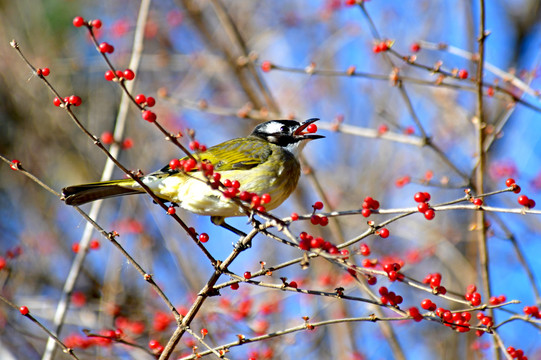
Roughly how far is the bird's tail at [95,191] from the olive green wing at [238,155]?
417mm

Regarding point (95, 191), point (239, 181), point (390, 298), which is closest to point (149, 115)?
point (390, 298)

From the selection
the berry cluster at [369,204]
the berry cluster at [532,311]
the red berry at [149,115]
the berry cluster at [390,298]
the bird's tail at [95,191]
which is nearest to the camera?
the red berry at [149,115]

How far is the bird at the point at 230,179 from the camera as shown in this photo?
3744 mm

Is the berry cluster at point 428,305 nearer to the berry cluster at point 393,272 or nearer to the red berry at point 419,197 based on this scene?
the berry cluster at point 393,272

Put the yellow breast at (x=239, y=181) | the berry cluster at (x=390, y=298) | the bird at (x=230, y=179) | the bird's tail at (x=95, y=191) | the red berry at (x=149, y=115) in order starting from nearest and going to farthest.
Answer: the red berry at (x=149, y=115) < the berry cluster at (x=390, y=298) < the bird's tail at (x=95, y=191) < the bird at (x=230, y=179) < the yellow breast at (x=239, y=181)

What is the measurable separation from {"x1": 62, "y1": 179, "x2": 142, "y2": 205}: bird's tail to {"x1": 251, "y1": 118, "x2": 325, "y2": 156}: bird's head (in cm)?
140

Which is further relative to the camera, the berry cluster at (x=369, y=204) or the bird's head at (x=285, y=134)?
the bird's head at (x=285, y=134)

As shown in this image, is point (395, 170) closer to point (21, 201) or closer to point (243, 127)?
point (243, 127)

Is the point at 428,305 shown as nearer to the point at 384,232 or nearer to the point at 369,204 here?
the point at 384,232

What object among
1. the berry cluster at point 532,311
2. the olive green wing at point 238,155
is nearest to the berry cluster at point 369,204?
the berry cluster at point 532,311

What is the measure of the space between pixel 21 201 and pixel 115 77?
18.7ft

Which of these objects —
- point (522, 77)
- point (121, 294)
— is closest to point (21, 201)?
point (121, 294)

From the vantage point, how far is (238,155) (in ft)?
14.5

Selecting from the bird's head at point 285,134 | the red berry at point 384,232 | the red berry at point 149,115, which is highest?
the bird's head at point 285,134
